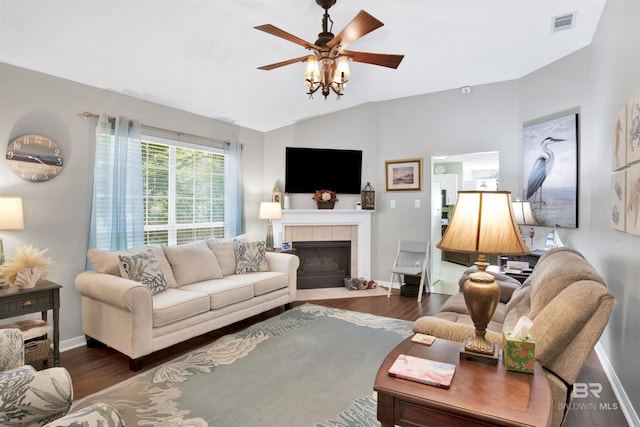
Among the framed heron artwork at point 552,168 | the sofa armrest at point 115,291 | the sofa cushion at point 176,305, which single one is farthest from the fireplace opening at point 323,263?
the sofa armrest at point 115,291

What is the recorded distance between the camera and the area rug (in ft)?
6.93

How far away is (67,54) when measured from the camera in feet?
9.16

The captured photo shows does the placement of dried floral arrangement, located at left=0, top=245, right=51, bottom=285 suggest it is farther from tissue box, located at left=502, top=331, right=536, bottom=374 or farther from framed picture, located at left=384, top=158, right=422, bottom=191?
framed picture, located at left=384, top=158, right=422, bottom=191

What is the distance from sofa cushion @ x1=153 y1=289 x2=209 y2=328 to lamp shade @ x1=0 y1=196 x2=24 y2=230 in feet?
3.83

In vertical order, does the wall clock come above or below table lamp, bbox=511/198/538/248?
above

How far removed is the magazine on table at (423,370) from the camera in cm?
130

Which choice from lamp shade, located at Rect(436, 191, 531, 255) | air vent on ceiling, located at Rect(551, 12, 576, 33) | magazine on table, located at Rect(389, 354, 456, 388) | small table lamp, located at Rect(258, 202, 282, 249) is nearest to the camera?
magazine on table, located at Rect(389, 354, 456, 388)

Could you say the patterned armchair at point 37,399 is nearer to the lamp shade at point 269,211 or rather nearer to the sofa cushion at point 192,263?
the sofa cushion at point 192,263

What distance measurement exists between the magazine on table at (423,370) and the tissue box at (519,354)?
0.72 ft

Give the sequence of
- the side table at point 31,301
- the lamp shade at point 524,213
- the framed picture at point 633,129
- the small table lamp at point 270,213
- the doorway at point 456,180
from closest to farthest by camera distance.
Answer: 1. the framed picture at point 633,129
2. the side table at point 31,301
3. the lamp shade at point 524,213
4. the small table lamp at point 270,213
5. the doorway at point 456,180

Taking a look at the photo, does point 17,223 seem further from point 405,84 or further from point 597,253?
point 597,253

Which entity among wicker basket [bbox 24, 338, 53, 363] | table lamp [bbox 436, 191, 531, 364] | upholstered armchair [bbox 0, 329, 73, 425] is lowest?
wicker basket [bbox 24, 338, 53, 363]

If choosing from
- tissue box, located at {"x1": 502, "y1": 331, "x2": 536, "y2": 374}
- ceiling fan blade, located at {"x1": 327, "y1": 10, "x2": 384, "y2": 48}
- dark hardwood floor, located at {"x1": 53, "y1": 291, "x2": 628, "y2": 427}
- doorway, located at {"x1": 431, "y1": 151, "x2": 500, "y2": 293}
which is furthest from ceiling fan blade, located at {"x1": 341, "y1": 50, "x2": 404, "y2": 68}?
A: doorway, located at {"x1": 431, "y1": 151, "x2": 500, "y2": 293}

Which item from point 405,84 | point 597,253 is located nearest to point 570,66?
point 405,84
